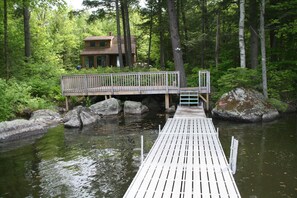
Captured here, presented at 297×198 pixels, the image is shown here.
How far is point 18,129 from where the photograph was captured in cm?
1083

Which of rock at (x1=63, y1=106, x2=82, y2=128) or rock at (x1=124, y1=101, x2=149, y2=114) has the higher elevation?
rock at (x1=124, y1=101, x2=149, y2=114)

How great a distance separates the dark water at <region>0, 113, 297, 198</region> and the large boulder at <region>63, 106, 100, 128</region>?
2.00ft

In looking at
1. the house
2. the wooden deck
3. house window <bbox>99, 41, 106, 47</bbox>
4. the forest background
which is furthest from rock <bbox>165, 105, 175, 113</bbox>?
house window <bbox>99, 41, 106, 47</bbox>

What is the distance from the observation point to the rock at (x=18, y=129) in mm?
10375

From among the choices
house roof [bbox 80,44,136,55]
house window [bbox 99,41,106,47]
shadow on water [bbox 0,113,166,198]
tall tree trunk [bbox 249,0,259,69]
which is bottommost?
A: shadow on water [bbox 0,113,166,198]

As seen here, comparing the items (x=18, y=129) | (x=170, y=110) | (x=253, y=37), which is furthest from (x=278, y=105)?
(x=18, y=129)

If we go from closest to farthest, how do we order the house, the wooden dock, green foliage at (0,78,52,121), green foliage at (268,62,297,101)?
1. the wooden dock
2. green foliage at (0,78,52,121)
3. green foliage at (268,62,297,101)
4. the house

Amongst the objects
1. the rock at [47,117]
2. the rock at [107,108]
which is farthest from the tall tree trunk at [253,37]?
the rock at [47,117]

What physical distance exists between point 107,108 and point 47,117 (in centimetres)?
313

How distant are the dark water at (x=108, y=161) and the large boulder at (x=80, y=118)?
2.00 feet

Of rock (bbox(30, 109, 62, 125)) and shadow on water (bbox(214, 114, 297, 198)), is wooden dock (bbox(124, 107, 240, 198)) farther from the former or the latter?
rock (bbox(30, 109, 62, 125))

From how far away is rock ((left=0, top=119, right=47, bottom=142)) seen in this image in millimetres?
10375

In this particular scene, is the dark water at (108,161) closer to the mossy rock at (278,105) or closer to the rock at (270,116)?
the rock at (270,116)

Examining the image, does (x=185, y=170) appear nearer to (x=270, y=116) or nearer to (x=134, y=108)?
Result: (x=270, y=116)
